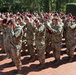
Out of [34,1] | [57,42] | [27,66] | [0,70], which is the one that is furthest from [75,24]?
[34,1]

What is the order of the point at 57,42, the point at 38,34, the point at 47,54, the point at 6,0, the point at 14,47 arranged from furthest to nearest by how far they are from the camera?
the point at 6,0
the point at 47,54
the point at 57,42
the point at 38,34
the point at 14,47

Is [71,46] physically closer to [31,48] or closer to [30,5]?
[31,48]

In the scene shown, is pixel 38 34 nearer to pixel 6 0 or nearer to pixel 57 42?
pixel 57 42

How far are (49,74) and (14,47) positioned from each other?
5.70 ft

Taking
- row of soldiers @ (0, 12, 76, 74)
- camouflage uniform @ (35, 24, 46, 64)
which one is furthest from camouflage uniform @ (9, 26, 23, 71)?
camouflage uniform @ (35, 24, 46, 64)

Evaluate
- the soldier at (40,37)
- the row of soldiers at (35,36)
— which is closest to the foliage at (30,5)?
the row of soldiers at (35,36)

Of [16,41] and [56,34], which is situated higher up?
[16,41]

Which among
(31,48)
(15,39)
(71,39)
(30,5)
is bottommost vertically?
(30,5)

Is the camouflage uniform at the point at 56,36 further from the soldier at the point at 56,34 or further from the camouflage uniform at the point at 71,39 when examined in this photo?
the camouflage uniform at the point at 71,39

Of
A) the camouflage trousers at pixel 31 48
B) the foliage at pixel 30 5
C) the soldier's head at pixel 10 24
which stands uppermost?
the soldier's head at pixel 10 24

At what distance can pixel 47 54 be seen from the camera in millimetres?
11867

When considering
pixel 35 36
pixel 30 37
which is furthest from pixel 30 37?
pixel 35 36

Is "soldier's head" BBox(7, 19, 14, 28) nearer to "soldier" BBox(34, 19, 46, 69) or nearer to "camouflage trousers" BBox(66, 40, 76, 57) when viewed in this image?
"soldier" BBox(34, 19, 46, 69)

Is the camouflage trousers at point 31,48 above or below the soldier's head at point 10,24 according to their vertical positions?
below
